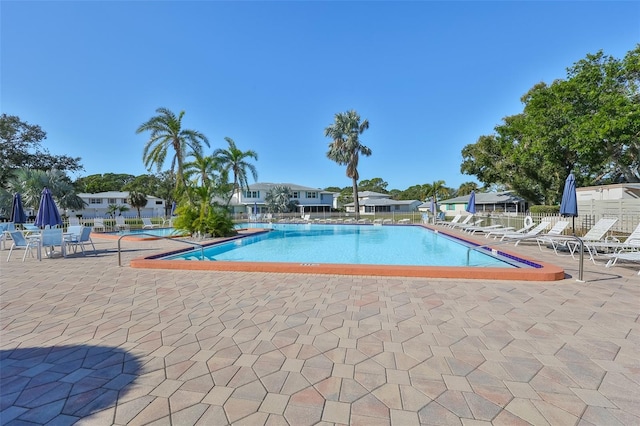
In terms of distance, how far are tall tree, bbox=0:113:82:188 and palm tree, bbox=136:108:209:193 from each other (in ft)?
58.2

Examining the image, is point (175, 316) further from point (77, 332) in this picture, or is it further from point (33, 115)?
point (33, 115)

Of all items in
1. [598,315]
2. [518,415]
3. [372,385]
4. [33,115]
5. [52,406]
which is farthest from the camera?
[33,115]

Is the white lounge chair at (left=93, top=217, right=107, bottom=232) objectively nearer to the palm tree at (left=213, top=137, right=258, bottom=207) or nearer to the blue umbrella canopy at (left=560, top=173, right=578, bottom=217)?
the palm tree at (left=213, top=137, right=258, bottom=207)

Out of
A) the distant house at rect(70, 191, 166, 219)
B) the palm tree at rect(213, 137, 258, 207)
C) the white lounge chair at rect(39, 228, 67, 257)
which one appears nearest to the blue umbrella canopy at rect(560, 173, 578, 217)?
the white lounge chair at rect(39, 228, 67, 257)

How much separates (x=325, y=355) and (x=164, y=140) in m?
17.6

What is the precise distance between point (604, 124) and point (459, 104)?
947cm

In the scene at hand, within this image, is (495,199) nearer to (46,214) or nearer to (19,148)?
(46,214)

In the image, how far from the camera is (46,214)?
9.41m

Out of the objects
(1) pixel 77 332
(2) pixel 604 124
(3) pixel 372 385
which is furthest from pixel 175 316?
(2) pixel 604 124

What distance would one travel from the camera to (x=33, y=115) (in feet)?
90.5

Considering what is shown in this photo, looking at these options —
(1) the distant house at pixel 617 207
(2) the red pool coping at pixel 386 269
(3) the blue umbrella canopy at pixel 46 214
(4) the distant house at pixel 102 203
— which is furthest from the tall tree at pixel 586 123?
(4) the distant house at pixel 102 203

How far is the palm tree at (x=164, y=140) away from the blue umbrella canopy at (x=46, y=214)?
7.05 metres

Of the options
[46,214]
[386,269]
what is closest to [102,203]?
[46,214]

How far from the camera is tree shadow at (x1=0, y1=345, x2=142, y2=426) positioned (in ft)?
6.59
